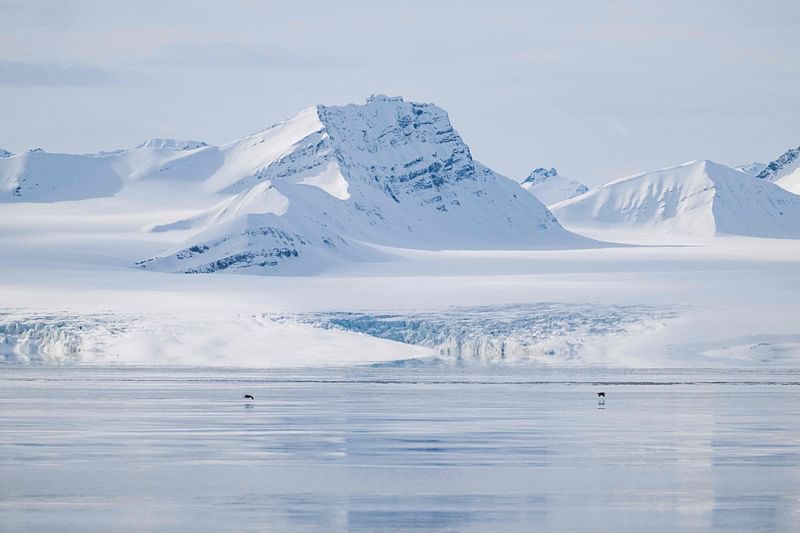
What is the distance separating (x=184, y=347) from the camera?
80.0m

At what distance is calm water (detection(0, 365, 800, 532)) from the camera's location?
23.9m

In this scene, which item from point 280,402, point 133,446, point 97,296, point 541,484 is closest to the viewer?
point 541,484

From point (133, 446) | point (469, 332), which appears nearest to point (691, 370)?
point (469, 332)

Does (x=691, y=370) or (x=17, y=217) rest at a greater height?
(x=17, y=217)

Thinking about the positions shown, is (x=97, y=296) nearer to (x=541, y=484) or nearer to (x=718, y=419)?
(x=718, y=419)

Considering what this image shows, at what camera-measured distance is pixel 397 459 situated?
1206 inches

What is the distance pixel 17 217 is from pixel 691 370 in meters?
124

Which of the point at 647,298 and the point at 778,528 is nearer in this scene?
the point at 778,528

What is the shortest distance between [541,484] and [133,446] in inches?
346

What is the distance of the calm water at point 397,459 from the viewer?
78.5ft

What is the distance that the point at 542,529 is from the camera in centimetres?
2288

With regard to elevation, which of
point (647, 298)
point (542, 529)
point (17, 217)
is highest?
point (17, 217)

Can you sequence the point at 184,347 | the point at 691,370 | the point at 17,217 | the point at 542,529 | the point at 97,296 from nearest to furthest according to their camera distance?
the point at 542,529, the point at 691,370, the point at 184,347, the point at 97,296, the point at 17,217

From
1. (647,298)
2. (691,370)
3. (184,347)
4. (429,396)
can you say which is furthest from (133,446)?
(647,298)
